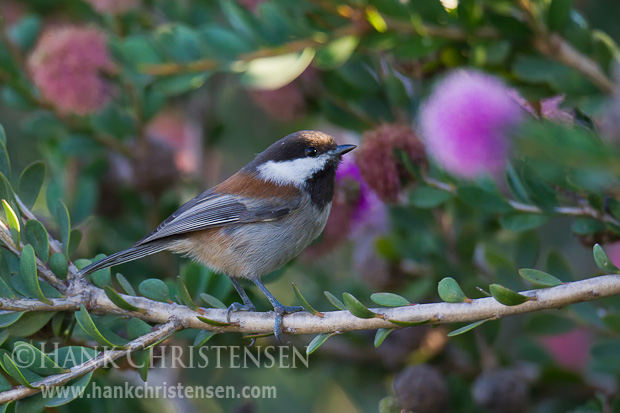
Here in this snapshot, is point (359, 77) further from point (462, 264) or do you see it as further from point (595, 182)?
point (595, 182)

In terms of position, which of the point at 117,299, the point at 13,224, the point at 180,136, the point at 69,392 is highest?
the point at 13,224

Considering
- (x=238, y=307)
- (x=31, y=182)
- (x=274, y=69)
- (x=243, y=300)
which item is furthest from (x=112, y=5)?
(x=238, y=307)

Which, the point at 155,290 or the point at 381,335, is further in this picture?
the point at 155,290

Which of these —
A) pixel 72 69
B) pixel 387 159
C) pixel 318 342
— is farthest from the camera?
pixel 72 69

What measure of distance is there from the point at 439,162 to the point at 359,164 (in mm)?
372

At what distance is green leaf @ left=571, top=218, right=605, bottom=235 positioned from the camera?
92.0 inches

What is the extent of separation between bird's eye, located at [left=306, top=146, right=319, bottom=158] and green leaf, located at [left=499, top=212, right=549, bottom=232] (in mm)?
1179

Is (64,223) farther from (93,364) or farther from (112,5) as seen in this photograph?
(112,5)

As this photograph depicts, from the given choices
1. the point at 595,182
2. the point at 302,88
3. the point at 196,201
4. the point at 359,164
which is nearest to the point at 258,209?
the point at 196,201

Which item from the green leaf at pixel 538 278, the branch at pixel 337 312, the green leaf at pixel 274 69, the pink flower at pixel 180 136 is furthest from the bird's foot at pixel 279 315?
the pink flower at pixel 180 136

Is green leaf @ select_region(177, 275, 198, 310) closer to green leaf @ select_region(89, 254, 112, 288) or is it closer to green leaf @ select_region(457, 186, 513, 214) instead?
green leaf @ select_region(89, 254, 112, 288)

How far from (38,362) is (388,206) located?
1.98 m

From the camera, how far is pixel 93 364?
2.15m

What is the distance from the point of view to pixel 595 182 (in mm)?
1122
